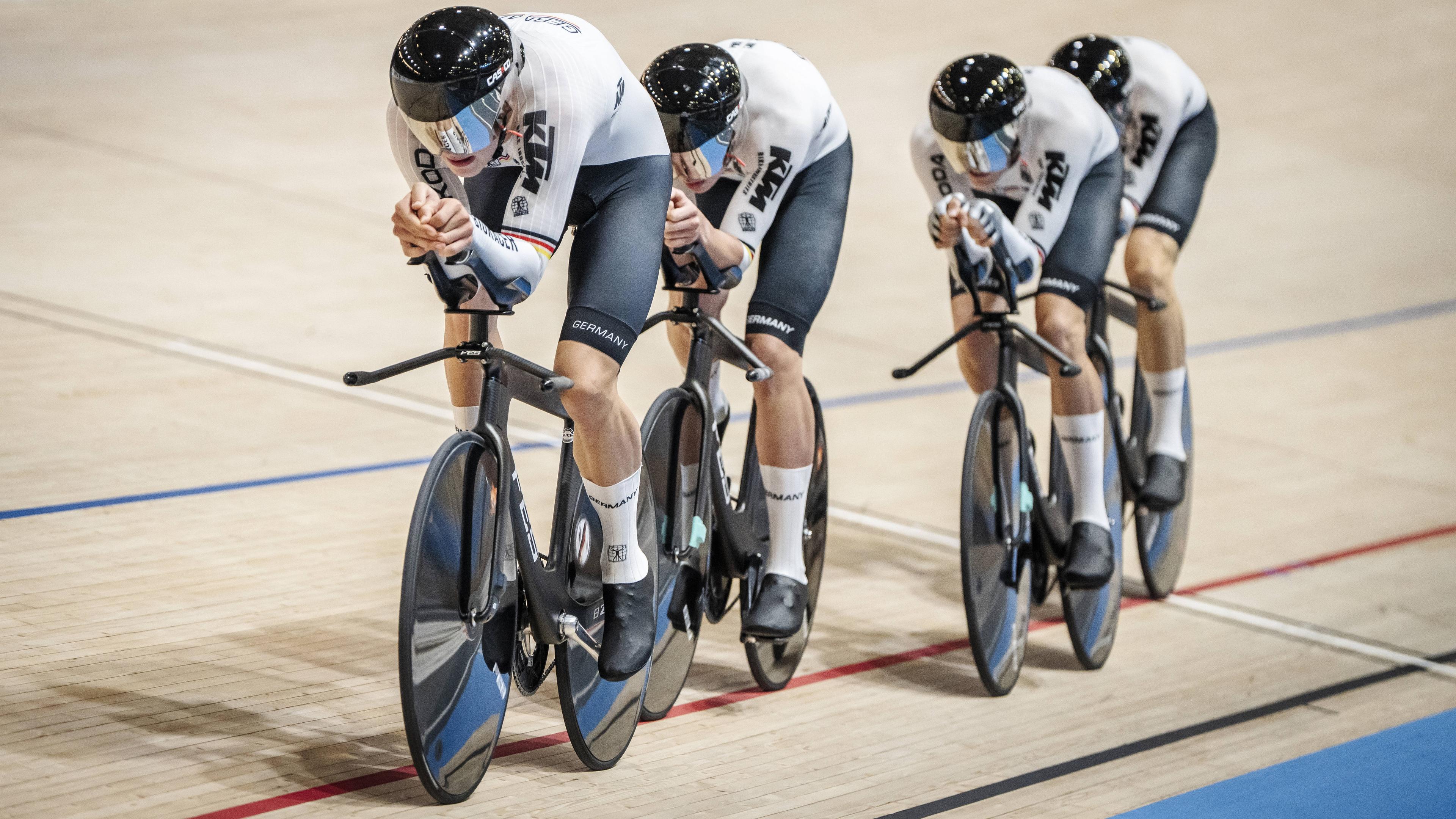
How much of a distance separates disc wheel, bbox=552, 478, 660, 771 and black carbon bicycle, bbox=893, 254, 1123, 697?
0.84 metres

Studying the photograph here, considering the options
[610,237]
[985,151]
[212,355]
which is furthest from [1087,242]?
[212,355]

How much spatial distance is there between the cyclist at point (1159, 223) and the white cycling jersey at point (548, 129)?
213 cm

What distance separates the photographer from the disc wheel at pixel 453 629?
2521mm

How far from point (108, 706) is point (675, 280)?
1.42m

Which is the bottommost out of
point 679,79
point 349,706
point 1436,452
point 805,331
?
point 1436,452

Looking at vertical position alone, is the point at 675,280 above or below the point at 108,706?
above

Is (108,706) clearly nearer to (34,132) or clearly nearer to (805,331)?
(805,331)

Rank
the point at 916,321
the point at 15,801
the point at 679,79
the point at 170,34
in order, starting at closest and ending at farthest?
the point at 15,801 < the point at 679,79 < the point at 916,321 < the point at 170,34

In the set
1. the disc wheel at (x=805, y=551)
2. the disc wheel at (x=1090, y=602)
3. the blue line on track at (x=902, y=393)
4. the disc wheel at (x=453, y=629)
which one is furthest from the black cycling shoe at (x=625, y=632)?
the blue line on track at (x=902, y=393)

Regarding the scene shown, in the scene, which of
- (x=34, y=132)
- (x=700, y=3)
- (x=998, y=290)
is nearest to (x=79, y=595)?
(x=998, y=290)

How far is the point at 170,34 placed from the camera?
10.5 meters

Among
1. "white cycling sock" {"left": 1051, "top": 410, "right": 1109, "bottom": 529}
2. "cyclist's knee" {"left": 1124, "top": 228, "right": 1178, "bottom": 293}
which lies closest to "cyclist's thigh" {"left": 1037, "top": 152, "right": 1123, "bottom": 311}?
"white cycling sock" {"left": 1051, "top": 410, "right": 1109, "bottom": 529}

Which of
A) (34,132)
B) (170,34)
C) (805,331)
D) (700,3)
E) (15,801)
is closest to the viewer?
(15,801)

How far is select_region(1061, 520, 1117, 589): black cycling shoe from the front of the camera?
3.78m
